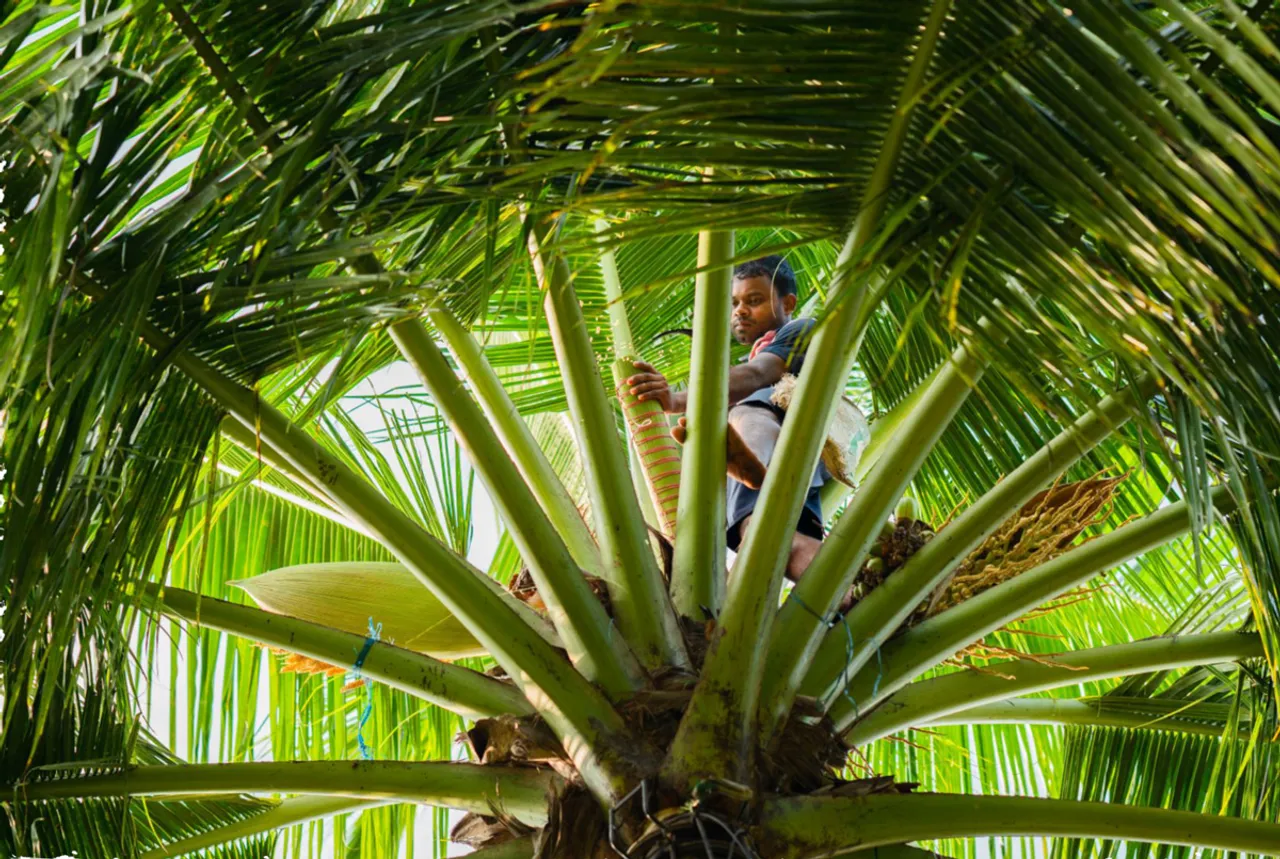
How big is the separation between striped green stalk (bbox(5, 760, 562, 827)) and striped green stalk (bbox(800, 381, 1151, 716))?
1.74 feet

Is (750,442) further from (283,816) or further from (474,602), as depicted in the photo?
(283,816)

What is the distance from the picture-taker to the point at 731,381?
3195 millimetres

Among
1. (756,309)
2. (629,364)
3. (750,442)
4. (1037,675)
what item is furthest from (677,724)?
(756,309)

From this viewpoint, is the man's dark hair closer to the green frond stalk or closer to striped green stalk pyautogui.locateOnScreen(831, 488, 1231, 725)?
striped green stalk pyautogui.locateOnScreen(831, 488, 1231, 725)

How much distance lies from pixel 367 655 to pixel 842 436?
111 centimetres

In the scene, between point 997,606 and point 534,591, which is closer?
point 997,606

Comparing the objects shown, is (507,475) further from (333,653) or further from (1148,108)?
(1148,108)

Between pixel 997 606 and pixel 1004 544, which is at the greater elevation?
pixel 1004 544

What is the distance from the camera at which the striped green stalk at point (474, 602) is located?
2248mm

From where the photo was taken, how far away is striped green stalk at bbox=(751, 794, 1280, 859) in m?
2.19

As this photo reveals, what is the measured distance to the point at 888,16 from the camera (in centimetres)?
170

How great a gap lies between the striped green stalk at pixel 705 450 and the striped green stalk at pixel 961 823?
20.9 inches

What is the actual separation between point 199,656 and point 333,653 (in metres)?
1.65

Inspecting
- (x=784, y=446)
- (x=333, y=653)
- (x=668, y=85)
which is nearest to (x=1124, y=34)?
(x=668, y=85)
